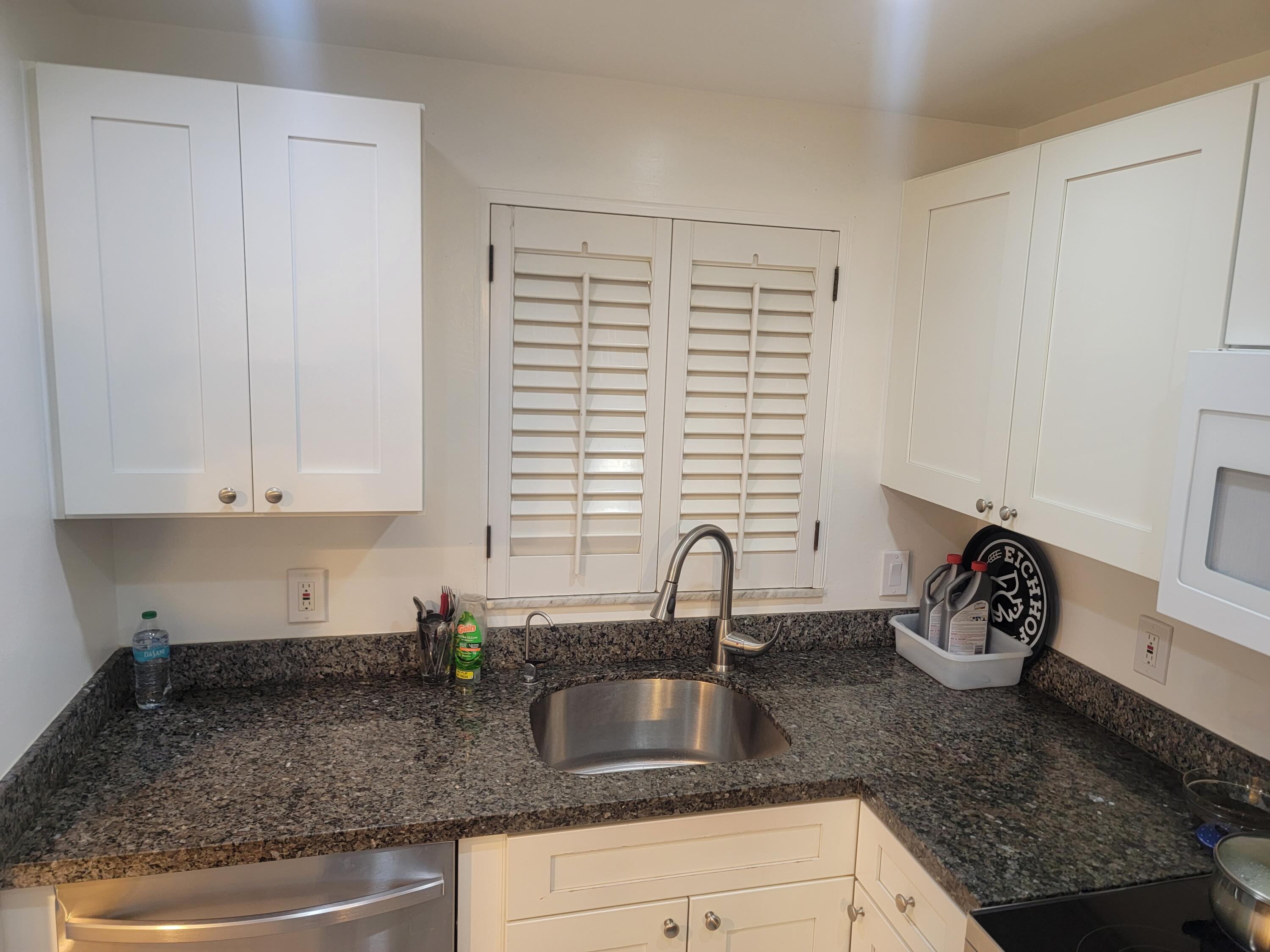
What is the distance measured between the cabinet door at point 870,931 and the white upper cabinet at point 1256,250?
112cm

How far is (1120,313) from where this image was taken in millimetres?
1360

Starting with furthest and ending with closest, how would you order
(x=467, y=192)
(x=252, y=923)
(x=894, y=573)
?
1. (x=894, y=573)
2. (x=467, y=192)
3. (x=252, y=923)

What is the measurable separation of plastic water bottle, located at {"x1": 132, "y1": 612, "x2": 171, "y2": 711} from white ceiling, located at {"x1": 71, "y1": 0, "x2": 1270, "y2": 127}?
1.21 meters

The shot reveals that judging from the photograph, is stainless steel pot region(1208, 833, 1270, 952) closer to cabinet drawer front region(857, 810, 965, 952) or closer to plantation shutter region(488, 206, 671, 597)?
cabinet drawer front region(857, 810, 965, 952)

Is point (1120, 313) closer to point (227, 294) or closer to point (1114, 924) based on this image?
point (1114, 924)

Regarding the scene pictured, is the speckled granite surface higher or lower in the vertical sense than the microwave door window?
lower

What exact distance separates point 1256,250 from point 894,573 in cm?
117

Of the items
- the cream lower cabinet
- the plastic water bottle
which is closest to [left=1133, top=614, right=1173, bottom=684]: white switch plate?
the cream lower cabinet

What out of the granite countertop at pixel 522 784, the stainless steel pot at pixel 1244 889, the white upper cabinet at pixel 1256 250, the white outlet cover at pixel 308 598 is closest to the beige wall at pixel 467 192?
the white outlet cover at pixel 308 598

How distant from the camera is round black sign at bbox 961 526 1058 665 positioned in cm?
191

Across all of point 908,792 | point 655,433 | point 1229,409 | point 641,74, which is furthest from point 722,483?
point 1229,409

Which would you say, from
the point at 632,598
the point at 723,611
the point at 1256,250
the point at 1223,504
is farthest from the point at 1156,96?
the point at 632,598

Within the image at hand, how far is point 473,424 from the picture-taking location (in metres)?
1.81

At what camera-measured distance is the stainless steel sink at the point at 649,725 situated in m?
1.85
